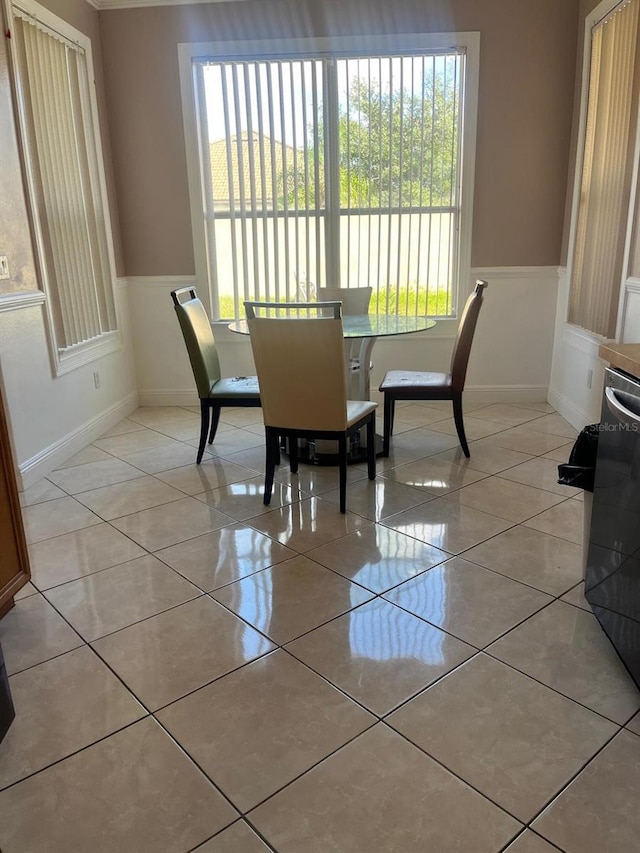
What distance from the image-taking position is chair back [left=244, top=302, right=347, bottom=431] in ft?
8.52

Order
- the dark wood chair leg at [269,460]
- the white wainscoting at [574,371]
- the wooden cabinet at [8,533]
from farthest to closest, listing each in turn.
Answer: the white wainscoting at [574,371] → the dark wood chair leg at [269,460] → the wooden cabinet at [8,533]

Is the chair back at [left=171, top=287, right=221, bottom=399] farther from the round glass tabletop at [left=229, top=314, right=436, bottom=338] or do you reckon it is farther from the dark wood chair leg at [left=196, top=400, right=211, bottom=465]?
the round glass tabletop at [left=229, top=314, right=436, bottom=338]

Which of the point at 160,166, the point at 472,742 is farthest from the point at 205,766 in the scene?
the point at 160,166

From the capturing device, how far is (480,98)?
163 inches

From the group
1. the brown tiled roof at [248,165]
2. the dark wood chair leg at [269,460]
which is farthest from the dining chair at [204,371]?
the brown tiled roof at [248,165]

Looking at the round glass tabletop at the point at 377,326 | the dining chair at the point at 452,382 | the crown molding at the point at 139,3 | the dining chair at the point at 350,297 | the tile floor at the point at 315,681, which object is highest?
the crown molding at the point at 139,3

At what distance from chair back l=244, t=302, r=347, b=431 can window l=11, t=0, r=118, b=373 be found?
148 cm

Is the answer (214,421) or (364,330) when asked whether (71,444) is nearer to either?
(214,421)

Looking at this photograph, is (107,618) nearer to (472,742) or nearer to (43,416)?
(472,742)

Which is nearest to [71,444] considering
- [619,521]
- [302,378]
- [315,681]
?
[302,378]

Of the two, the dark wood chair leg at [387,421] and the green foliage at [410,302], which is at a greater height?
the green foliage at [410,302]

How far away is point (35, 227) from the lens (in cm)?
331

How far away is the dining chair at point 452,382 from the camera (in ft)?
10.7

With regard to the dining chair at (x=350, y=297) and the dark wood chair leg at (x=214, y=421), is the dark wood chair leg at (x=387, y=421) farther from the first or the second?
the dark wood chair leg at (x=214, y=421)
